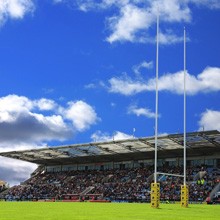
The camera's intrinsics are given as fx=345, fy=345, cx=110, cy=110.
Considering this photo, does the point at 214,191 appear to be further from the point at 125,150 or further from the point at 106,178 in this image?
the point at 106,178

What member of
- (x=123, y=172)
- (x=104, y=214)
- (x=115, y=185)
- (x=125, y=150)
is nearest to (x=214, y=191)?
(x=115, y=185)

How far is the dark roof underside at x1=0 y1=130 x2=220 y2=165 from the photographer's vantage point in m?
49.4

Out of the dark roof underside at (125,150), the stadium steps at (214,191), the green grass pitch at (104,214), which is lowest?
the green grass pitch at (104,214)

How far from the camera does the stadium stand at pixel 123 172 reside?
1939 inches

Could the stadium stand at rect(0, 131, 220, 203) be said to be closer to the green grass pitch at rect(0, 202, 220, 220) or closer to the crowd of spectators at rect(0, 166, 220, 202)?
the crowd of spectators at rect(0, 166, 220, 202)

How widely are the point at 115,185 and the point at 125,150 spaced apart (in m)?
6.23

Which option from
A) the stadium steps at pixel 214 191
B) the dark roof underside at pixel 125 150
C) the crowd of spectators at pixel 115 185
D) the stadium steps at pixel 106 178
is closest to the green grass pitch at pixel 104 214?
the stadium steps at pixel 214 191

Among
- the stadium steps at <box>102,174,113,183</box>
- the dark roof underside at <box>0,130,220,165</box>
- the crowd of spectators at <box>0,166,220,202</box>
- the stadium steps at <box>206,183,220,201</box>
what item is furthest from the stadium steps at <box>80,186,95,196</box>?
the stadium steps at <box>206,183,220,201</box>

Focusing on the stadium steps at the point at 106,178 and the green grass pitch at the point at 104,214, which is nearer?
the green grass pitch at the point at 104,214

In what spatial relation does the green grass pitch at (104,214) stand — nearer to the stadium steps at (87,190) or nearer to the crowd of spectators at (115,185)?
the crowd of spectators at (115,185)

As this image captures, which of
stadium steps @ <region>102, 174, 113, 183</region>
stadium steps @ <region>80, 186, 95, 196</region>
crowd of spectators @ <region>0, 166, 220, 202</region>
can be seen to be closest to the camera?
crowd of spectators @ <region>0, 166, 220, 202</region>

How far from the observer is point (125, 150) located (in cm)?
6019

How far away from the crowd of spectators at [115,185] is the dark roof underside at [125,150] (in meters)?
2.53

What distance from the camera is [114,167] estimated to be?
69062 millimetres
